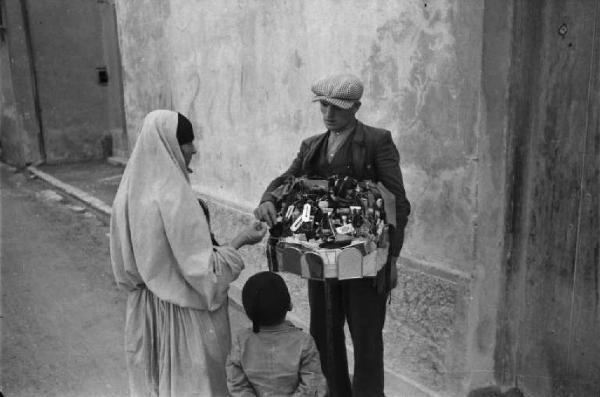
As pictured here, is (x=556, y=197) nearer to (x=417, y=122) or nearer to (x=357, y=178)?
(x=417, y=122)

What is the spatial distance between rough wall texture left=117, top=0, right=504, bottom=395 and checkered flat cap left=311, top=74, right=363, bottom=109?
0.78 metres

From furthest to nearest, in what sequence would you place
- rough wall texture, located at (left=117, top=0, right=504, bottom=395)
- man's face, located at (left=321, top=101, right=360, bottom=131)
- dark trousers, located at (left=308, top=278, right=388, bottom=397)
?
1. rough wall texture, located at (left=117, top=0, right=504, bottom=395)
2. dark trousers, located at (left=308, top=278, right=388, bottom=397)
3. man's face, located at (left=321, top=101, right=360, bottom=131)

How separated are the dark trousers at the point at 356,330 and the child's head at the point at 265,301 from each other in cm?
66

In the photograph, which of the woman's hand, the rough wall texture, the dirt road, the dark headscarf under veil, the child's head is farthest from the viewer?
the dirt road

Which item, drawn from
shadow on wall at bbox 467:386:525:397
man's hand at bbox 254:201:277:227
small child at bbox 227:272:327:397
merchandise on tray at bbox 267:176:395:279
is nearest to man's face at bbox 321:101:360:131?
merchandise on tray at bbox 267:176:395:279

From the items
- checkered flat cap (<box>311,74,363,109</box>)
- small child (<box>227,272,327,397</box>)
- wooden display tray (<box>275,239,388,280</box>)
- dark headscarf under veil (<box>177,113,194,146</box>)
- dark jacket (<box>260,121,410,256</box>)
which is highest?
checkered flat cap (<box>311,74,363,109</box>)

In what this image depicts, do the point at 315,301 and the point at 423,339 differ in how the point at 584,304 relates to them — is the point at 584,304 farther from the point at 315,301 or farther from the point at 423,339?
the point at 315,301

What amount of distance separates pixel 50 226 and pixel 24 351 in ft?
14.4

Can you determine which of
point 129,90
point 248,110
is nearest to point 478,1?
point 248,110

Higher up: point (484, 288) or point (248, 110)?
point (248, 110)

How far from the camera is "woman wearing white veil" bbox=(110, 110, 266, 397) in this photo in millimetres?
2396

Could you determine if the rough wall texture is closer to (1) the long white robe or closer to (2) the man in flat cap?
(2) the man in flat cap

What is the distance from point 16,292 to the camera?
5977 mm

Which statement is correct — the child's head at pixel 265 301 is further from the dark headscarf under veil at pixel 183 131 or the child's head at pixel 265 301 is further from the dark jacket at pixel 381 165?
the dark headscarf under veil at pixel 183 131
